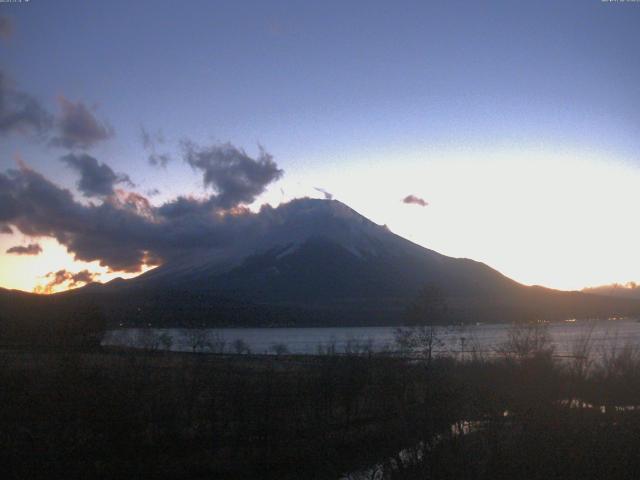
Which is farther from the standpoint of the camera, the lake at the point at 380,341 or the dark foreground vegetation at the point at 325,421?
the lake at the point at 380,341

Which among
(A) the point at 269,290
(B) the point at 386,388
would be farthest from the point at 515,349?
(A) the point at 269,290

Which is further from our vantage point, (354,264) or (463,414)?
(354,264)

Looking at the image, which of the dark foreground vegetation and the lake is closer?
the dark foreground vegetation

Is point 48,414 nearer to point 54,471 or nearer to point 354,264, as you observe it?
point 54,471

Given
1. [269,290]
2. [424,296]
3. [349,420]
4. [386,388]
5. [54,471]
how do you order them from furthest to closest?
[269,290], [424,296], [386,388], [349,420], [54,471]

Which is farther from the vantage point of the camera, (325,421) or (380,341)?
(380,341)

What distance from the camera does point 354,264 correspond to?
600 ft

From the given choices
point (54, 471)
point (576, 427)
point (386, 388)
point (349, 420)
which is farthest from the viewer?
point (386, 388)

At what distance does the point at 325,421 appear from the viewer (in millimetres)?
21688

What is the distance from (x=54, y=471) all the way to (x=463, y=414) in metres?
10.1

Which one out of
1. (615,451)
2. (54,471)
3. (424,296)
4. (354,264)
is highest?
(354,264)

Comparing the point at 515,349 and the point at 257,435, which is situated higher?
the point at 515,349

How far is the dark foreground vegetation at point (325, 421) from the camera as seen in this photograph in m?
12.1

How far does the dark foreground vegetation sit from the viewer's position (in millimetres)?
12078
